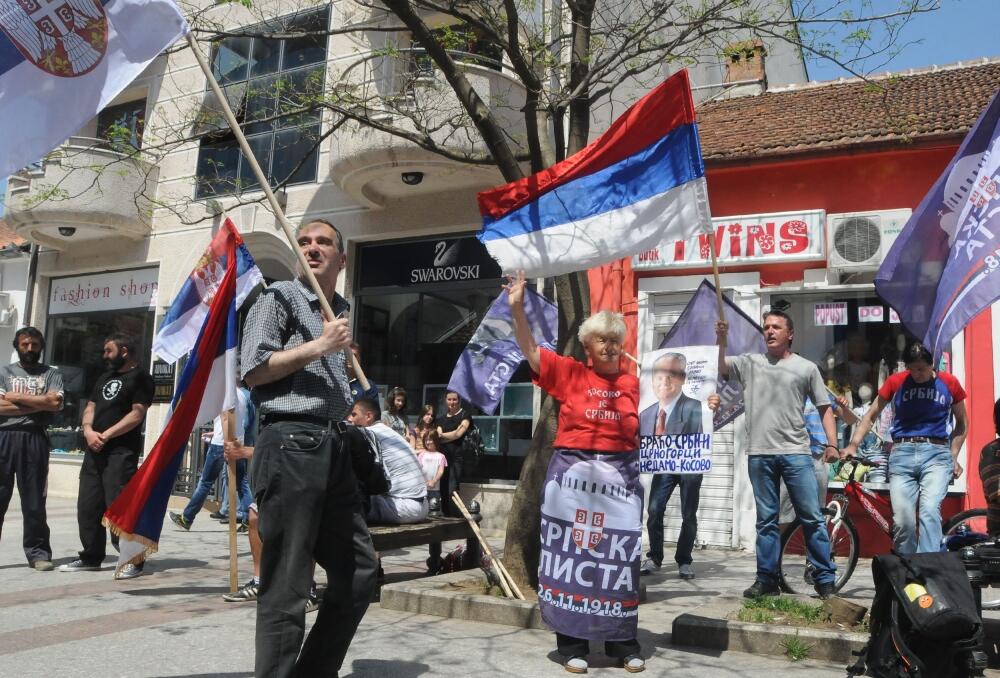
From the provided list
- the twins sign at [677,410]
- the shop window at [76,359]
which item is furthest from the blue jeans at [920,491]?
the shop window at [76,359]

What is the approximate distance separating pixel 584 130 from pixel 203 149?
10.8 m

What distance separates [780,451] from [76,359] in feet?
49.2

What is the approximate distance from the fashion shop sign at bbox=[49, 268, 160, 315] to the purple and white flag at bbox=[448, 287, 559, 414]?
10319mm

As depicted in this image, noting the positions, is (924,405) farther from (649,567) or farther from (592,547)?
(592,547)

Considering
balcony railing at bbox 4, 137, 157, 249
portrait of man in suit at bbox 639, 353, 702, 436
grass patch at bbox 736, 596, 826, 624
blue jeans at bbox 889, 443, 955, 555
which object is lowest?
grass patch at bbox 736, 596, 826, 624

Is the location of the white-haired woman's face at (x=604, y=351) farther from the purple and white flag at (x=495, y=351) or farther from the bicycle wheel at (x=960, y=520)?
the bicycle wheel at (x=960, y=520)

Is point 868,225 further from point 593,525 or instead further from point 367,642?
point 367,642

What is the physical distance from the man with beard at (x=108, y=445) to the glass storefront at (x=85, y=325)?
28.9 feet

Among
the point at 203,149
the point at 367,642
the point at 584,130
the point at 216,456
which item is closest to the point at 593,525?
the point at 367,642

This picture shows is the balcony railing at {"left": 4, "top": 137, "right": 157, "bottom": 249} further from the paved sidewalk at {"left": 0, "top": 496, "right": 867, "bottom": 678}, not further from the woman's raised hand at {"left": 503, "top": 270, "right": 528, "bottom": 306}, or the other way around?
the woman's raised hand at {"left": 503, "top": 270, "right": 528, "bottom": 306}

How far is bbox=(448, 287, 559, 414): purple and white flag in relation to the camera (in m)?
7.77

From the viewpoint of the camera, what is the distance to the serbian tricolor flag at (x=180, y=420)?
5.36 meters

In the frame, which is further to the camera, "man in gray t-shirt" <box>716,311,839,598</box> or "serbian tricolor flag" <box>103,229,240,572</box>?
"man in gray t-shirt" <box>716,311,839,598</box>

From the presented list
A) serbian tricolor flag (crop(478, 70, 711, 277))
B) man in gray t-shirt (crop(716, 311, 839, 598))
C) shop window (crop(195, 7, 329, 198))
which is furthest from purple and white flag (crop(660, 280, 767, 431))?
shop window (crop(195, 7, 329, 198))
